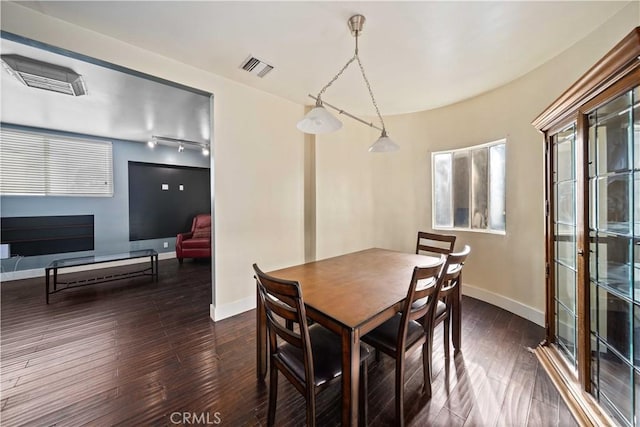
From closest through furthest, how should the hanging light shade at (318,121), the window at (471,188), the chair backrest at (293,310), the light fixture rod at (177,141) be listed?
the chair backrest at (293,310)
the hanging light shade at (318,121)
the window at (471,188)
the light fixture rod at (177,141)

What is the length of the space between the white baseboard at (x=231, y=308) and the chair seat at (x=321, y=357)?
1.56 metres

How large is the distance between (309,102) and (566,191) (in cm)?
288

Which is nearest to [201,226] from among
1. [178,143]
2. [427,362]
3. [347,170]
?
[178,143]

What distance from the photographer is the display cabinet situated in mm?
1158

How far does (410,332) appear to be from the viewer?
4.96 feet

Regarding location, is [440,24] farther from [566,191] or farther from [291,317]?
[291,317]

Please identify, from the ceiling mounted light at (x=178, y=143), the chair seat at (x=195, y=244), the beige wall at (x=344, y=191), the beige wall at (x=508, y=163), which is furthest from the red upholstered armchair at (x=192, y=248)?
the beige wall at (x=508, y=163)

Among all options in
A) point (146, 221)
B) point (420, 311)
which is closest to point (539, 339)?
point (420, 311)

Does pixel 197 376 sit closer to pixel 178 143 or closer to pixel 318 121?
pixel 318 121

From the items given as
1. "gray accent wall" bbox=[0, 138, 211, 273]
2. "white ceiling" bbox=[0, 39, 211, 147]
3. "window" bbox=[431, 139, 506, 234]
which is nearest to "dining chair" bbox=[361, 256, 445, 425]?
"window" bbox=[431, 139, 506, 234]

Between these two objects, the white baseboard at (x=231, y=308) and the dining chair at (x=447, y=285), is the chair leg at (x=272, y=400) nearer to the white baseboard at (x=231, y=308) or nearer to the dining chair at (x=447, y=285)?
the dining chair at (x=447, y=285)

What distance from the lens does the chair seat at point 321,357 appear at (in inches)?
45.9

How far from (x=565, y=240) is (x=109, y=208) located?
682 cm

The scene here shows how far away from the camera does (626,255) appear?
1.26 metres
